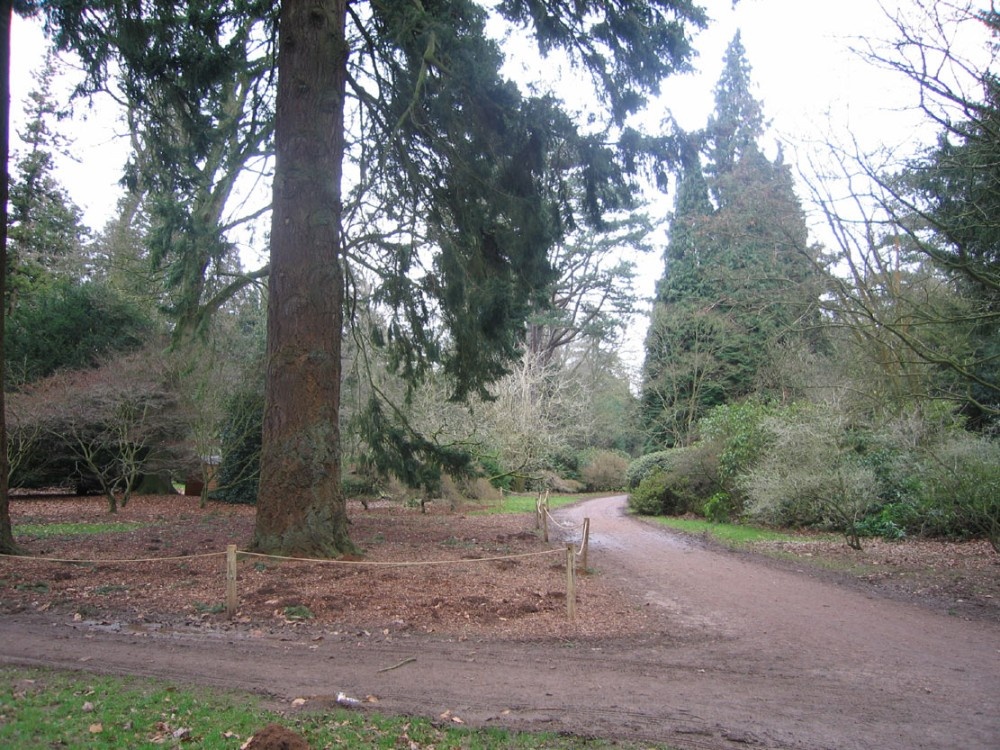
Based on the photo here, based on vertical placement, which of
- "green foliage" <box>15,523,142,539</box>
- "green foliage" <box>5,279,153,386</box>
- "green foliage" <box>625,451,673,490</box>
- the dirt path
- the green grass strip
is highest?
"green foliage" <box>5,279,153,386</box>

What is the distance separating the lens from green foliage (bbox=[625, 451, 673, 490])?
25.8 meters

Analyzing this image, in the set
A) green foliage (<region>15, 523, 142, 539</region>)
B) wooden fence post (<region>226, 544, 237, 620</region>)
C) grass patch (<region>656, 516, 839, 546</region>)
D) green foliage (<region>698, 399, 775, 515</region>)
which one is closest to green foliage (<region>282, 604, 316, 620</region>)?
wooden fence post (<region>226, 544, 237, 620</region>)

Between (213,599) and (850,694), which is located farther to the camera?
(213,599)

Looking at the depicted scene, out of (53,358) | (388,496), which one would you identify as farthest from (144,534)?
(53,358)

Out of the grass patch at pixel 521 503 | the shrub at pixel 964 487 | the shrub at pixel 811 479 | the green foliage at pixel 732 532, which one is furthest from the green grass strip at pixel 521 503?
the shrub at pixel 964 487

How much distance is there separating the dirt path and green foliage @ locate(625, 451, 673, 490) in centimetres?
1751

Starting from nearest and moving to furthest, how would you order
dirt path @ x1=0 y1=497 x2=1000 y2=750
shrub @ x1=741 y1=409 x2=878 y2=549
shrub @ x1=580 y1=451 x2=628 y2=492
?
dirt path @ x1=0 y1=497 x2=1000 y2=750 < shrub @ x1=741 y1=409 x2=878 y2=549 < shrub @ x1=580 y1=451 x2=628 y2=492

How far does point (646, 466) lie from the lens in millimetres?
27469

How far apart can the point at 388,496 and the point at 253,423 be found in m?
4.41

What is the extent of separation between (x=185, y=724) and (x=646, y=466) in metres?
24.4

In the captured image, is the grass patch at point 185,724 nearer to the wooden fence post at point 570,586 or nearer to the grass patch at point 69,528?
the wooden fence post at point 570,586

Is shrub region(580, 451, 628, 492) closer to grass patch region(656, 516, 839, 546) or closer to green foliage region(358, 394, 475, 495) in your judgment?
grass patch region(656, 516, 839, 546)

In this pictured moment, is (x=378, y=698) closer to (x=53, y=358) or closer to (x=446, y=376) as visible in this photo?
(x=446, y=376)

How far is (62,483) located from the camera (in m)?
21.9
